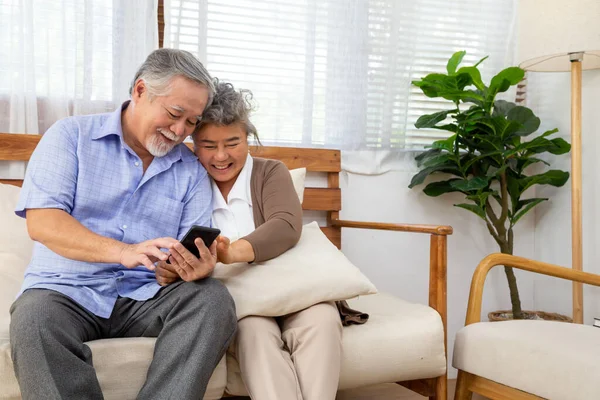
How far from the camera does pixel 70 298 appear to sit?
4.80 feet

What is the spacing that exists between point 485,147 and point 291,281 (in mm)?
1423

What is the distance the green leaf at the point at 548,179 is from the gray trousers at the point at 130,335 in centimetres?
172

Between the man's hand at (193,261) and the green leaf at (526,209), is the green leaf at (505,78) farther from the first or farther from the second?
the man's hand at (193,261)

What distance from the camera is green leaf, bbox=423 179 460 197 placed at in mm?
2758

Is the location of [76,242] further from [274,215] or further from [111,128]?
[274,215]

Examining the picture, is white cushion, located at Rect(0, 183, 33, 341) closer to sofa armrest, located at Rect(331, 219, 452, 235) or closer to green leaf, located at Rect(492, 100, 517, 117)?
sofa armrest, located at Rect(331, 219, 452, 235)

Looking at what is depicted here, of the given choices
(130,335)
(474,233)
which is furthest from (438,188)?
(130,335)

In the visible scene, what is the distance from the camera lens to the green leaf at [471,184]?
261 cm

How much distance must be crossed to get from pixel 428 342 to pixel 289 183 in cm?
61

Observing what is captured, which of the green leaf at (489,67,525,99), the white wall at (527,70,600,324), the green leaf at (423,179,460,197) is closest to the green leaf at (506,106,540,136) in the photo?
the green leaf at (489,67,525,99)

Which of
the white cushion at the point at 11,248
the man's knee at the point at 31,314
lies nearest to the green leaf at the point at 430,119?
the white cushion at the point at 11,248

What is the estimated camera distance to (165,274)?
1.57 m

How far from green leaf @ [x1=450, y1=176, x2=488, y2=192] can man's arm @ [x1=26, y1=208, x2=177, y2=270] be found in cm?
153

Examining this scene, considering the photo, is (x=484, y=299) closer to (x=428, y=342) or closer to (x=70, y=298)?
(x=428, y=342)
